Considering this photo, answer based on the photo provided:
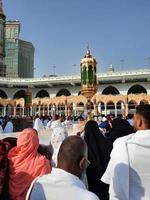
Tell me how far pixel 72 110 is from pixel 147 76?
1035 centimetres

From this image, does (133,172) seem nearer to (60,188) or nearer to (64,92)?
(60,188)

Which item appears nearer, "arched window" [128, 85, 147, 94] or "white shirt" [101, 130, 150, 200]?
"white shirt" [101, 130, 150, 200]

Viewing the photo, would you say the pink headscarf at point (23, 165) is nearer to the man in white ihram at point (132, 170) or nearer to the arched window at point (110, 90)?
the man in white ihram at point (132, 170)

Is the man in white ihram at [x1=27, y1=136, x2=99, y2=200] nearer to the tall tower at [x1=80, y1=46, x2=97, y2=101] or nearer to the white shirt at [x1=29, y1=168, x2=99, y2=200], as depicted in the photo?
the white shirt at [x1=29, y1=168, x2=99, y2=200]

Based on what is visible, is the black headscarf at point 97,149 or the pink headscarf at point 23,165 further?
the black headscarf at point 97,149

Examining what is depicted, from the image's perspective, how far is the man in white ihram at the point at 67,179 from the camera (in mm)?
1633

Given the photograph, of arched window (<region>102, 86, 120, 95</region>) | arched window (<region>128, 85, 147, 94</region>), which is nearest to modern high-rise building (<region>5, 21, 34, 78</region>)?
arched window (<region>102, 86, 120, 95</region>)

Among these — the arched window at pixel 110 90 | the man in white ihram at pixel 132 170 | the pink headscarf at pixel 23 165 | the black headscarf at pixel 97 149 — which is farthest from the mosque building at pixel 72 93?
the man in white ihram at pixel 132 170

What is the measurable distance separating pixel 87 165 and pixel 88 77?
8.84 metres

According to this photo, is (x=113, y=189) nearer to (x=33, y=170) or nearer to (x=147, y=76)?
(x=33, y=170)

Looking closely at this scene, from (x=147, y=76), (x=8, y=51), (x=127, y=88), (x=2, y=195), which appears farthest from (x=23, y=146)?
(x=8, y=51)

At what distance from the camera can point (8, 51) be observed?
7138cm

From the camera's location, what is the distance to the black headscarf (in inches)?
124

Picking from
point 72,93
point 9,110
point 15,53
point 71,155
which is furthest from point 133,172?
point 15,53
